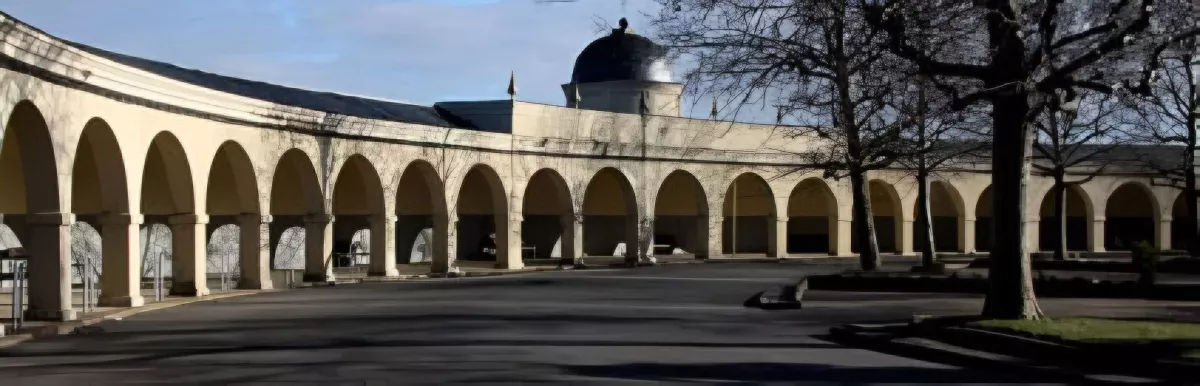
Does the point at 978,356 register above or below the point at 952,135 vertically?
below

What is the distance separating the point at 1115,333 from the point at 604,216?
1224 inches

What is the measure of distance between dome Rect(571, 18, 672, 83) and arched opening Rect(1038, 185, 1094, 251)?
14770mm

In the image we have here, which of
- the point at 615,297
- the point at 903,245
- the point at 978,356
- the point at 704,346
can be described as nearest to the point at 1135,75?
the point at 978,356

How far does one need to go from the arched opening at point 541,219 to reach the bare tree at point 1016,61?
79.3 ft

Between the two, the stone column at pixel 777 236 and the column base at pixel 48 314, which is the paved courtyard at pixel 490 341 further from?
the stone column at pixel 777 236

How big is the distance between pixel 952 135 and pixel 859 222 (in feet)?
8.17

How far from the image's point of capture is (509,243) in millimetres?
33062

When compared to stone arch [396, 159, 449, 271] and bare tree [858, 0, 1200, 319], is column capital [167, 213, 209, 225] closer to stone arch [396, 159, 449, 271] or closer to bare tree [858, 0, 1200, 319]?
stone arch [396, 159, 449, 271]

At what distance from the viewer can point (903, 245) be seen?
4312cm

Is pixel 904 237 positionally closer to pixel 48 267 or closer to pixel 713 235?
pixel 713 235

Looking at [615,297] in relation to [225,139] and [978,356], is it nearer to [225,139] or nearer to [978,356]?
[225,139]

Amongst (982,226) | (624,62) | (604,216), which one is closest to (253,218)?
(604,216)

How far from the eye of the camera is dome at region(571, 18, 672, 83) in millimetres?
43250

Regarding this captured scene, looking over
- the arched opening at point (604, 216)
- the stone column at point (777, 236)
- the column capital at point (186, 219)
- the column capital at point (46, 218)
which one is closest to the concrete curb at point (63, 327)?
the column capital at point (46, 218)
